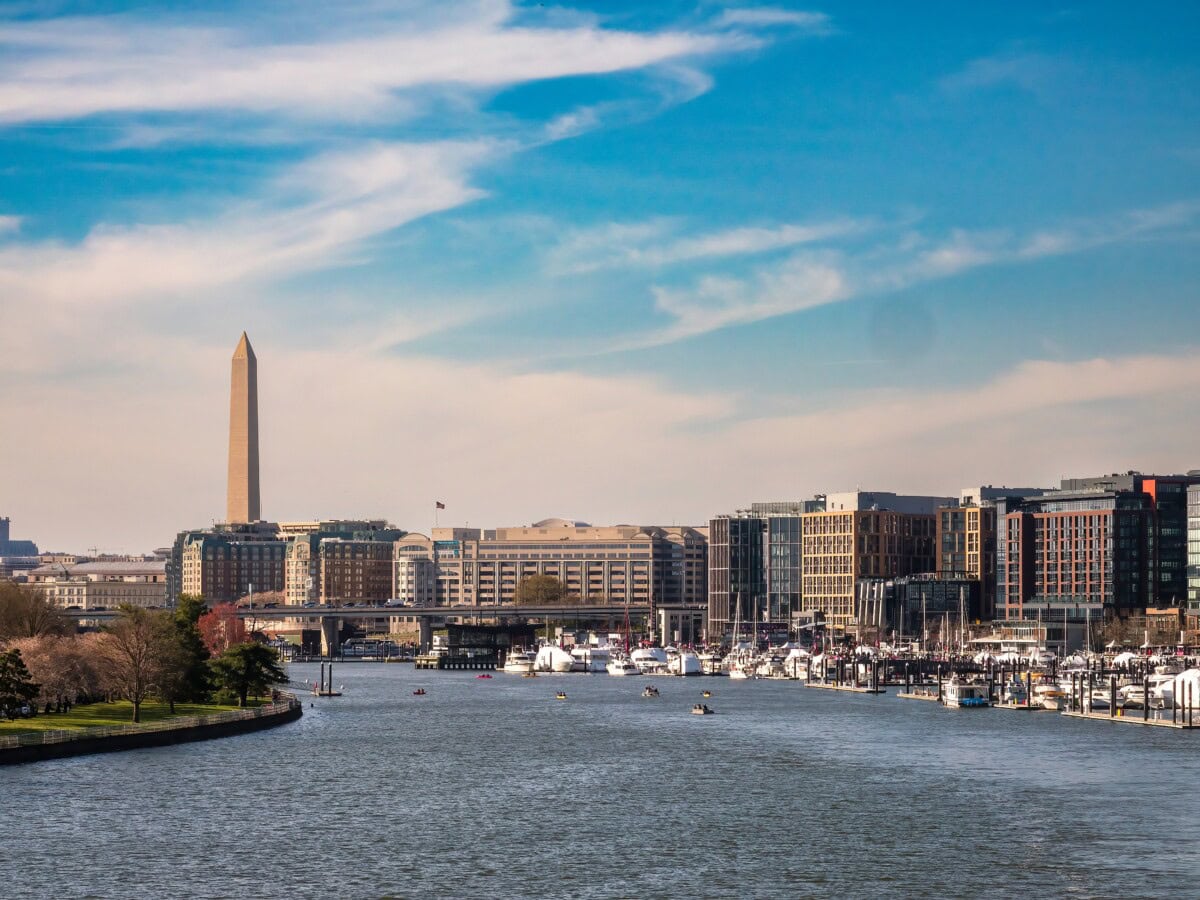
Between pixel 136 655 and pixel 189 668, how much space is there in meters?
13.0

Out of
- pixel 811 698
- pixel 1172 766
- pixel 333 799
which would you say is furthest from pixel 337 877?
pixel 811 698

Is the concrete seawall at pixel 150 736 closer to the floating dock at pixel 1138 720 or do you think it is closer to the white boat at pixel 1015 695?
the floating dock at pixel 1138 720

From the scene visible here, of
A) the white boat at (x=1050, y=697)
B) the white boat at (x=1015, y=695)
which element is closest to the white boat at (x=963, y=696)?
the white boat at (x=1015, y=695)

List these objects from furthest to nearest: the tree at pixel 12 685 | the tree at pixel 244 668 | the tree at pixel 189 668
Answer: the tree at pixel 244 668 < the tree at pixel 189 668 < the tree at pixel 12 685

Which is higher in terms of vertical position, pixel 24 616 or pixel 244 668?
pixel 24 616

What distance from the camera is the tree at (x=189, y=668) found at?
13725 centimetres

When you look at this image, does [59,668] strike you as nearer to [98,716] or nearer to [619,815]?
[98,716]

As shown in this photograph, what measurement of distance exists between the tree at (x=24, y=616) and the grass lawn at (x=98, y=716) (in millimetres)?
15934

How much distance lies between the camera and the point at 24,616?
161m

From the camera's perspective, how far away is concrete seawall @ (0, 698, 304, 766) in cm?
10112

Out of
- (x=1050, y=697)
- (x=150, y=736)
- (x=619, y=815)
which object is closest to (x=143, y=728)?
(x=150, y=736)

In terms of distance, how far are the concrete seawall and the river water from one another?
1.47 meters

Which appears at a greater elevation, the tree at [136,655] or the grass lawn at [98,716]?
the tree at [136,655]

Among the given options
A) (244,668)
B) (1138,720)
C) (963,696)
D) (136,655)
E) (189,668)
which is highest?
→ (136,655)
